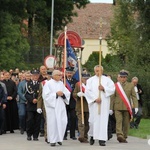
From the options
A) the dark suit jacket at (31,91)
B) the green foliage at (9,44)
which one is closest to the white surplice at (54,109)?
the dark suit jacket at (31,91)

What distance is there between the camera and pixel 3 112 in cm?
2220

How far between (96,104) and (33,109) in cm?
219

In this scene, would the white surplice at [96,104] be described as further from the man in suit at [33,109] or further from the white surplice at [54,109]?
the man in suit at [33,109]

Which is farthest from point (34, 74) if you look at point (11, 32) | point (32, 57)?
point (32, 57)

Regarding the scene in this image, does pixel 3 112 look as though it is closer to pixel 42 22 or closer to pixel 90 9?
pixel 42 22

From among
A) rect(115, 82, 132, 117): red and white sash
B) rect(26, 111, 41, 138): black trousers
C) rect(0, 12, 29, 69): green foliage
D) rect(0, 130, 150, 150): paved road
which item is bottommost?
rect(0, 130, 150, 150): paved road

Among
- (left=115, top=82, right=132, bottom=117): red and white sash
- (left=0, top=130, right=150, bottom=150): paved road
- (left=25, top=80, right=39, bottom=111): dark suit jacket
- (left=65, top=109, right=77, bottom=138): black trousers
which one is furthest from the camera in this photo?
(left=25, top=80, right=39, bottom=111): dark suit jacket

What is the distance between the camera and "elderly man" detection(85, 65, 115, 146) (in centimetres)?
1841

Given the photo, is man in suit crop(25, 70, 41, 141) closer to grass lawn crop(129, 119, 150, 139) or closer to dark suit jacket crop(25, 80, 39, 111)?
dark suit jacket crop(25, 80, 39, 111)

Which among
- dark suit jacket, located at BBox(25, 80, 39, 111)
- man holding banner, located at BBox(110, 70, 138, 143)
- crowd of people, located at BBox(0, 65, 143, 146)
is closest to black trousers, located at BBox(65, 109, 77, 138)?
crowd of people, located at BBox(0, 65, 143, 146)

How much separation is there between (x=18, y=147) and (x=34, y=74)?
2.92 meters

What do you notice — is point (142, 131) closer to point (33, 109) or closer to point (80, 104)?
point (80, 104)

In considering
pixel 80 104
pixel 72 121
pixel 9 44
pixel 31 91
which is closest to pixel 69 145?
pixel 80 104

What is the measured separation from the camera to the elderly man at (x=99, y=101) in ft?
60.4
